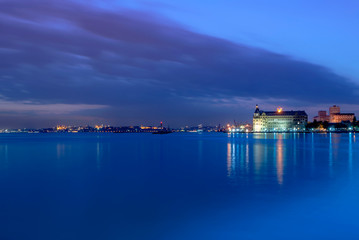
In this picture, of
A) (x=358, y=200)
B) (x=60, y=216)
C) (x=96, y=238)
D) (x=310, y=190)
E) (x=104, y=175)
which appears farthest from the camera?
(x=104, y=175)

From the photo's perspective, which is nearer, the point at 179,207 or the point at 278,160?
the point at 179,207

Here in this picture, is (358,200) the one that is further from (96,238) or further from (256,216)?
(96,238)

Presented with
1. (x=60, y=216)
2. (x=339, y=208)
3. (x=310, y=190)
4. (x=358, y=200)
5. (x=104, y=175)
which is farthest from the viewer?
(x=104, y=175)

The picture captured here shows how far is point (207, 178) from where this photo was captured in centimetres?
2623

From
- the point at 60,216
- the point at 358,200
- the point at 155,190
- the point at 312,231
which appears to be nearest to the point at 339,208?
the point at 358,200

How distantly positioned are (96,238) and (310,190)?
14.0 metres

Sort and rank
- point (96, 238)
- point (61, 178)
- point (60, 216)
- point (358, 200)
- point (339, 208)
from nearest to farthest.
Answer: point (96, 238), point (60, 216), point (339, 208), point (358, 200), point (61, 178)

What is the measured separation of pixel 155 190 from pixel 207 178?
6.24 metres

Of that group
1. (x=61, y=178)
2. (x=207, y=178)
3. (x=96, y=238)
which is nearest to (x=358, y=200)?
(x=207, y=178)

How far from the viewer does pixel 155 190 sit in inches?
834

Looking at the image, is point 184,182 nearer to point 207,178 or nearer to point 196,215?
point 207,178

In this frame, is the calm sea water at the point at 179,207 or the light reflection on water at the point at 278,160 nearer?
the calm sea water at the point at 179,207

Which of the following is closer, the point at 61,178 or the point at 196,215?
the point at 196,215

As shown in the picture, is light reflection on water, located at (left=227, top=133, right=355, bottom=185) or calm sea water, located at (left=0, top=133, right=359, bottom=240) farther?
light reflection on water, located at (left=227, top=133, right=355, bottom=185)
